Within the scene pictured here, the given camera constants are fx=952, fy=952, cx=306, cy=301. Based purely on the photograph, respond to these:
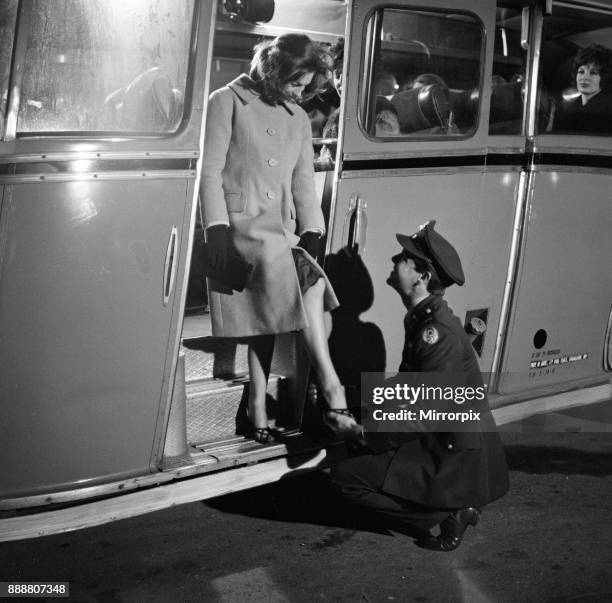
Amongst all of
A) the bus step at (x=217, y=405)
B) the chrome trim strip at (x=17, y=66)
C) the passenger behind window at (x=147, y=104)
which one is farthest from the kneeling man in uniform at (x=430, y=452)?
the chrome trim strip at (x=17, y=66)

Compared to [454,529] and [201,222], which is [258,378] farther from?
[454,529]

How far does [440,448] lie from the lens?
13.5ft

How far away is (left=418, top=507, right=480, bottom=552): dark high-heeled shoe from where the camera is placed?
4.17 metres

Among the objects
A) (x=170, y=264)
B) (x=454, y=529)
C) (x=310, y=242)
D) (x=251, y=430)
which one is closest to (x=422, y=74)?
(x=310, y=242)

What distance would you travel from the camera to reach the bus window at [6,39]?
11.4ft

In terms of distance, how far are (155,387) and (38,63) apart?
1335 millimetres

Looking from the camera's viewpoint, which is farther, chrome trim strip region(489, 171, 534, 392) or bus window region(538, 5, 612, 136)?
bus window region(538, 5, 612, 136)

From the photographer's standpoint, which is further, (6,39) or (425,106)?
(425,106)

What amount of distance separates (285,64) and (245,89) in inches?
8.5

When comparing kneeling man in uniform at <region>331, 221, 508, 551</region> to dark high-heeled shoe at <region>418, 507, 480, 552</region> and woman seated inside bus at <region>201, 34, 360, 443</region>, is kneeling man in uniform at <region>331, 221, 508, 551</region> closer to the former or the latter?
dark high-heeled shoe at <region>418, 507, 480, 552</region>

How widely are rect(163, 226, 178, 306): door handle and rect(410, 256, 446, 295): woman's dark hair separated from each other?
3.51ft

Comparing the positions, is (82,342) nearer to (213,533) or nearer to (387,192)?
(213,533)

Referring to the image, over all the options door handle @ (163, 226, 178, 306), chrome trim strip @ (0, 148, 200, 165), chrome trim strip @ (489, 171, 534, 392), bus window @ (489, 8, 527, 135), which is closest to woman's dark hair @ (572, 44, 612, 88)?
bus window @ (489, 8, 527, 135)

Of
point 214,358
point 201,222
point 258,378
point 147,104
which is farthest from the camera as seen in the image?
point 214,358
